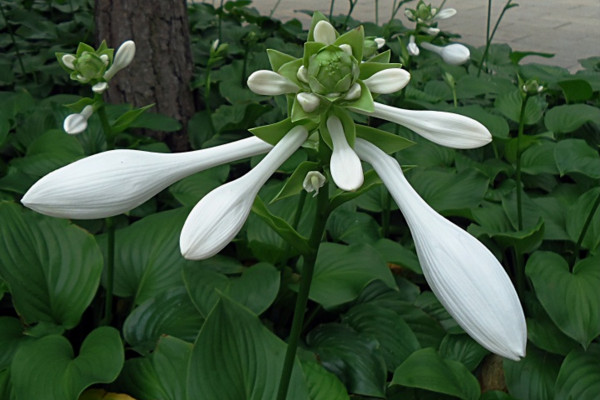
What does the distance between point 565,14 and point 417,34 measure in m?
5.84

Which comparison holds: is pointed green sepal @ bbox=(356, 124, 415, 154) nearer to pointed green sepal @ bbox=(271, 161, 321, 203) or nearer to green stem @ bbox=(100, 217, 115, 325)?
pointed green sepal @ bbox=(271, 161, 321, 203)

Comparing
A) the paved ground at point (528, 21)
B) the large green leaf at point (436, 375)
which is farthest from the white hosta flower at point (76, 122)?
the paved ground at point (528, 21)

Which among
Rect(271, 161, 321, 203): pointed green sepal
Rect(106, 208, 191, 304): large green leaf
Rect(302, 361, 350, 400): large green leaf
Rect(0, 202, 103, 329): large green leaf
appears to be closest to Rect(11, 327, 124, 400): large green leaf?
Rect(0, 202, 103, 329): large green leaf

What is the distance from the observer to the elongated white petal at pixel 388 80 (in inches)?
23.5

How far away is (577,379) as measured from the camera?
51.5 inches

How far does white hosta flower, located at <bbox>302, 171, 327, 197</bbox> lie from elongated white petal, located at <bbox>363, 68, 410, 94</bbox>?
11cm

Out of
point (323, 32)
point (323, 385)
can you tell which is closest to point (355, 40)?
point (323, 32)

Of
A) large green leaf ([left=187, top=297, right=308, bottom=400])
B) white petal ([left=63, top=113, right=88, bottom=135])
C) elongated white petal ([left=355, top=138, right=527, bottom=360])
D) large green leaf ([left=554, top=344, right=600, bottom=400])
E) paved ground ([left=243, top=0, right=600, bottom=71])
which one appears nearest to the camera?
elongated white petal ([left=355, top=138, right=527, bottom=360])

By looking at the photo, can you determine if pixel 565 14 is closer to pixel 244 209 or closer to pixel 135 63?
pixel 135 63

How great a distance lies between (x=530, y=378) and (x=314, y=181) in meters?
0.98

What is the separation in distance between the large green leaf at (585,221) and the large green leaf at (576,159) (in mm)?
192

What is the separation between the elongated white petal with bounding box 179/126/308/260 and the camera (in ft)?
1.75

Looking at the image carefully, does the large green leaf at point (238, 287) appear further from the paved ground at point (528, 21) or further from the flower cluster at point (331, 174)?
the paved ground at point (528, 21)

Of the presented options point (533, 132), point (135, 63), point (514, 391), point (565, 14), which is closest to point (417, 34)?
point (533, 132)
